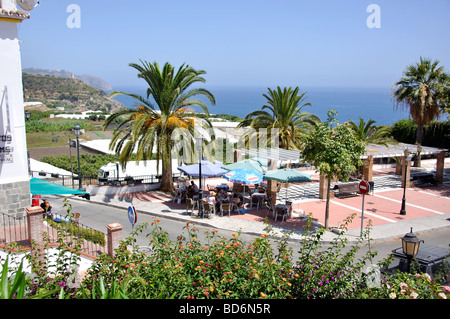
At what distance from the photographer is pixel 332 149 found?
1418cm

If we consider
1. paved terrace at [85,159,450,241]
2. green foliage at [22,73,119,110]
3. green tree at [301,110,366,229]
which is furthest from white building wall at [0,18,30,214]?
green foliage at [22,73,119,110]

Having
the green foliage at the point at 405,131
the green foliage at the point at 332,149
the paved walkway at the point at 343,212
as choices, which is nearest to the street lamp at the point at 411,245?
the paved walkway at the point at 343,212

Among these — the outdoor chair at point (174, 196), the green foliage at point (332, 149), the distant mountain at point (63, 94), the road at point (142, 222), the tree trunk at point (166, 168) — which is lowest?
the road at point (142, 222)

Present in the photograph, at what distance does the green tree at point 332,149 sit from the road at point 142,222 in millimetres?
2450

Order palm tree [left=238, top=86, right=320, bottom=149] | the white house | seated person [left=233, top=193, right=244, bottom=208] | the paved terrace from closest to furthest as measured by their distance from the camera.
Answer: the white house, the paved terrace, seated person [left=233, top=193, right=244, bottom=208], palm tree [left=238, top=86, right=320, bottom=149]

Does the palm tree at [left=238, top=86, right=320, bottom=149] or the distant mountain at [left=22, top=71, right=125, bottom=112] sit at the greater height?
the distant mountain at [left=22, top=71, right=125, bottom=112]

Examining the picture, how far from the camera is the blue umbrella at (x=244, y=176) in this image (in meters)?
Answer: 17.1

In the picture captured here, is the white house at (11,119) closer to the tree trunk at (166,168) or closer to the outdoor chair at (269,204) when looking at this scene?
the tree trunk at (166,168)

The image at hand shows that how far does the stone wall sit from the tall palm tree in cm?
2509

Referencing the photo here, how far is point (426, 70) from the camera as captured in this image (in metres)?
27.2

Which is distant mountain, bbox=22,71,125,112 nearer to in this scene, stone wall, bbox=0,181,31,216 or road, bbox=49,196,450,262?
road, bbox=49,196,450,262

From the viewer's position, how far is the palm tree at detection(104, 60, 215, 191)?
19.3 meters

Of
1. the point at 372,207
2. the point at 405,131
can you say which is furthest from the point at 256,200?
the point at 405,131

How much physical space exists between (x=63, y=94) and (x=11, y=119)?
531ft
